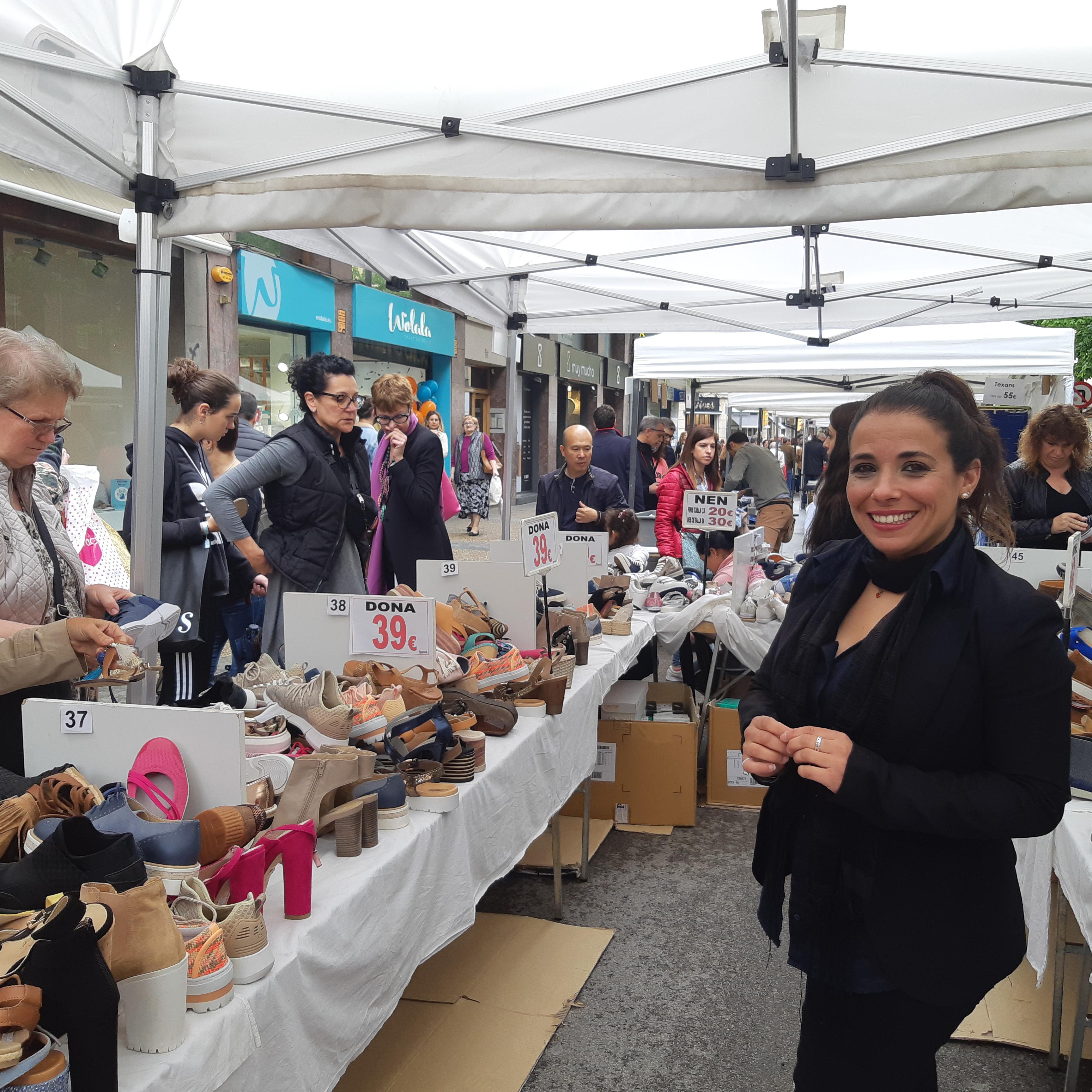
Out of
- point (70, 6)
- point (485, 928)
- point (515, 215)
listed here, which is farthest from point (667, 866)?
point (70, 6)

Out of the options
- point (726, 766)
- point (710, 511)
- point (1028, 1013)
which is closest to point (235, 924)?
point (1028, 1013)

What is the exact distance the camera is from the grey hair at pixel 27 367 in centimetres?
205

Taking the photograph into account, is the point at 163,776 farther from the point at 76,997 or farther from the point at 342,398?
the point at 342,398

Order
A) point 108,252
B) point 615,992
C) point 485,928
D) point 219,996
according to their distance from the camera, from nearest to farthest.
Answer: point 219,996 → point 615,992 → point 485,928 → point 108,252

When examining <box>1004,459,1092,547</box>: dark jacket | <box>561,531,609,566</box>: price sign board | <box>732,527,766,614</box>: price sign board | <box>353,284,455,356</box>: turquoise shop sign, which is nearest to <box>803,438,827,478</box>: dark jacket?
<box>353,284,455,356</box>: turquoise shop sign

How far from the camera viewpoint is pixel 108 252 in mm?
7910

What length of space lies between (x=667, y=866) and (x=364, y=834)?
2.31 metres

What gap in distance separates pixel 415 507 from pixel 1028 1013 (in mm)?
3293

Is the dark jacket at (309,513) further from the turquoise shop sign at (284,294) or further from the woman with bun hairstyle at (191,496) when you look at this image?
the turquoise shop sign at (284,294)

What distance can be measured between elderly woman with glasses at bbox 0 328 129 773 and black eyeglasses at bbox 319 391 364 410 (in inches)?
60.0

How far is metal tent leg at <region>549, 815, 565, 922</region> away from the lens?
3311 millimetres

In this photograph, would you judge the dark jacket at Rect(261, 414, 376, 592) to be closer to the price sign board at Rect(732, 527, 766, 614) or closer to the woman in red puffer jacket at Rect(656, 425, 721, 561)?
the price sign board at Rect(732, 527, 766, 614)

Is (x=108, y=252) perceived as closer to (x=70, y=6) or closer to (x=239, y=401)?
(x=239, y=401)

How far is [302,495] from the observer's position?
3785mm
